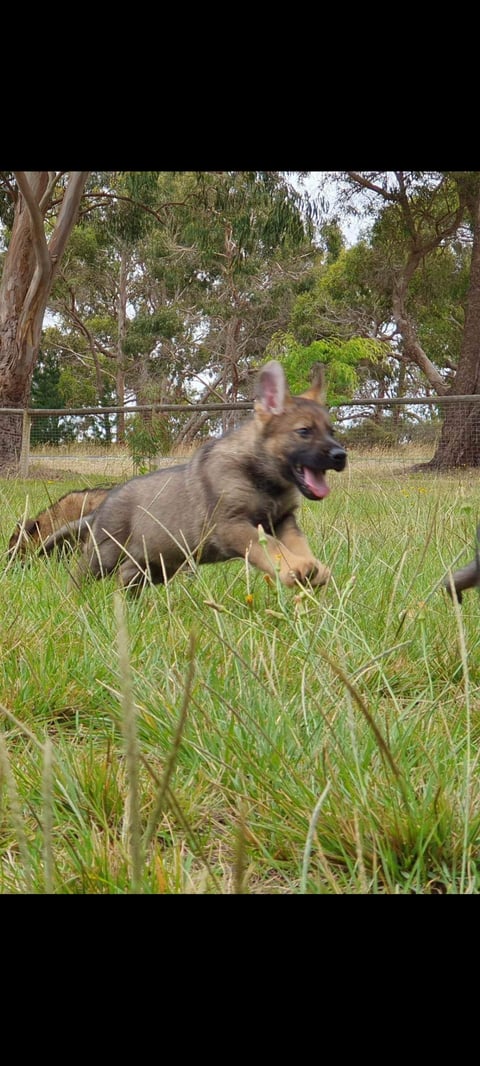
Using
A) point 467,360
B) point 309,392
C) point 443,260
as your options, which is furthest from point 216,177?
point 309,392

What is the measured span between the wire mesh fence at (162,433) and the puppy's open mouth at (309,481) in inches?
278

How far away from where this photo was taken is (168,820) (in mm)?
1516

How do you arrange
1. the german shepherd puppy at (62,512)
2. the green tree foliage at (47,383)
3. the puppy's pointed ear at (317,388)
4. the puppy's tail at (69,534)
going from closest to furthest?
the puppy's tail at (69,534), the german shepherd puppy at (62,512), the puppy's pointed ear at (317,388), the green tree foliage at (47,383)

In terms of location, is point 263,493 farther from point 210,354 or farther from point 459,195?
point 210,354

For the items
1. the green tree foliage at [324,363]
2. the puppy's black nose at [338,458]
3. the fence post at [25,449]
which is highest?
the green tree foliage at [324,363]

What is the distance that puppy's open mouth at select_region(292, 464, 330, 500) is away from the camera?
3822 mm

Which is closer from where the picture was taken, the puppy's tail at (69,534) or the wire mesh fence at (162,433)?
the puppy's tail at (69,534)

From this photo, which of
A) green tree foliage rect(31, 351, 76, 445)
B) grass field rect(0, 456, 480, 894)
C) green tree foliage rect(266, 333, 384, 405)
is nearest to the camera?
grass field rect(0, 456, 480, 894)

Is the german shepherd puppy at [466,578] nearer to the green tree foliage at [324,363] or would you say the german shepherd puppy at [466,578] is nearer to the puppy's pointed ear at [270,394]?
the puppy's pointed ear at [270,394]

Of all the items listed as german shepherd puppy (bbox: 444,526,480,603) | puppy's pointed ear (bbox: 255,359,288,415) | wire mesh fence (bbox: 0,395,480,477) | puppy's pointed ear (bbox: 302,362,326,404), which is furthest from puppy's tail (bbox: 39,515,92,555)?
wire mesh fence (bbox: 0,395,480,477)

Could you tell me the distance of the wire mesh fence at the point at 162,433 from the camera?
11922mm

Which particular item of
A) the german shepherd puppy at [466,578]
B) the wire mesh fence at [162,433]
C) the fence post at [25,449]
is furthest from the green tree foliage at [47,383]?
the german shepherd puppy at [466,578]

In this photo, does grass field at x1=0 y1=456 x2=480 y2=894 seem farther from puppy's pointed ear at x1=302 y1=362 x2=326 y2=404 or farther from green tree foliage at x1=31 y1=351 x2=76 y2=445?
green tree foliage at x1=31 y1=351 x2=76 y2=445

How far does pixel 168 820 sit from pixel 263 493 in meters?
2.55
